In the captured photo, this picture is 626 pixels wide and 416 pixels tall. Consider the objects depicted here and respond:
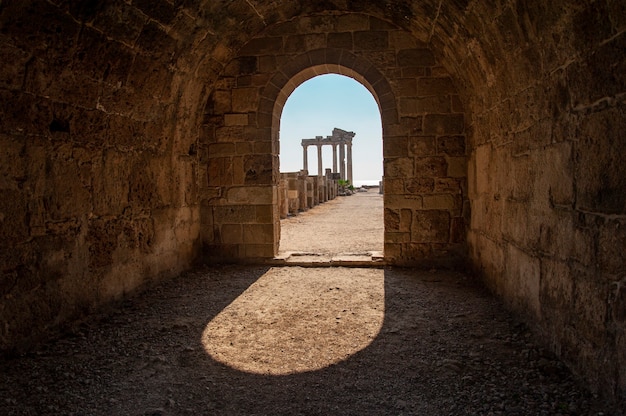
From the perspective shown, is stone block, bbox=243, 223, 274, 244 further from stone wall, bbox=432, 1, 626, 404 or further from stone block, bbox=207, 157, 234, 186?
stone wall, bbox=432, 1, 626, 404

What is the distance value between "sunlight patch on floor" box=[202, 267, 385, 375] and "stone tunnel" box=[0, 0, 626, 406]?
1.04 metres

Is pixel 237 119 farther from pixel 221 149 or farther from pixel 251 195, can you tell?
pixel 251 195

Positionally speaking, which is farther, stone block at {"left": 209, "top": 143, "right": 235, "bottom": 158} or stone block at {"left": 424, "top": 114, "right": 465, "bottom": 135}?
stone block at {"left": 209, "top": 143, "right": 235, "bottom": 158}

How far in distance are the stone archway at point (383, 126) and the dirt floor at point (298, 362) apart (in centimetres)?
127

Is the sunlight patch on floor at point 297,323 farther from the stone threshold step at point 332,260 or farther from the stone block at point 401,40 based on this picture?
the stone block at point 401,40

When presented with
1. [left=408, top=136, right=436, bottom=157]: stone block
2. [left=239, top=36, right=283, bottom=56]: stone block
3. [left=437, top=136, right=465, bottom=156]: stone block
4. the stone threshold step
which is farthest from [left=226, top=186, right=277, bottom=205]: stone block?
[left=437, top=136, right=465, bottom=156]: stone block

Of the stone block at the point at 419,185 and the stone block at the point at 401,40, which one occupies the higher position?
the stone block at the point at 401,40

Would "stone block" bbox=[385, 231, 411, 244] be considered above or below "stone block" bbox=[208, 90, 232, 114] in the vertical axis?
below

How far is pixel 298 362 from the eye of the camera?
2732 millimetres

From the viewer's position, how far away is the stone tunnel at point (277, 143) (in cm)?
223

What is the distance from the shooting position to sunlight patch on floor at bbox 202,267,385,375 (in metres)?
2.80

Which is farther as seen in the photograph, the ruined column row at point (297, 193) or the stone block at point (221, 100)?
the ruined column row at point (297, 193)

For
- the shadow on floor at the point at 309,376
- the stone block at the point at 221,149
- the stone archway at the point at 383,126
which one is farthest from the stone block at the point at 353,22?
the shadow on floor at the point at 309,376

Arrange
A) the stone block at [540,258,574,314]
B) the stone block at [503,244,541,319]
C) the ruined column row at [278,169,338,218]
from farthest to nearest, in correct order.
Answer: the ruined column row at [278,169,338,218] < the stone block at [503,244,541,319] < the stone block at [540,258,574,314]
